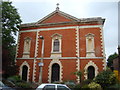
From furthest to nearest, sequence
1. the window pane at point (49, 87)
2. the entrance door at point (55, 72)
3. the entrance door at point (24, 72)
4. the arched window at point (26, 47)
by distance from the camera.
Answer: the arched window at point (26, 47)
the entrance door at point (24, 72)
the entrance door at point (55, 72)
the window pane at point (49, 87)

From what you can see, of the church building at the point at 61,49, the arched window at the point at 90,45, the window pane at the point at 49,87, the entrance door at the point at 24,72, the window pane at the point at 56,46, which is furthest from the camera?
the entrance door at the point at 24,72

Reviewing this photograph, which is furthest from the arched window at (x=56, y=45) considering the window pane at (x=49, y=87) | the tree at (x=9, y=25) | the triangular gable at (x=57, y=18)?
the window pane at (x=49, y=87)

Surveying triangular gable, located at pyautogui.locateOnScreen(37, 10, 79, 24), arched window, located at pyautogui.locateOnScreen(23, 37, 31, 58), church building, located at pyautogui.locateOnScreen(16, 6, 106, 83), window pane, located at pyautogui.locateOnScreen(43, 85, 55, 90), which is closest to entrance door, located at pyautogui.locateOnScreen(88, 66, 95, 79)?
church building, located at pyautogui.locateOnScreen(16, 6, 106, 83)

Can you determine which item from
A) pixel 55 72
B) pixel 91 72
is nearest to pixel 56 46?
pixel 55 72

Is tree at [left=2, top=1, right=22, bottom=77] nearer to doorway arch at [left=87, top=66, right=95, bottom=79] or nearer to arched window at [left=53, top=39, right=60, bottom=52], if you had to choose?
arched window at [left=53, top=39, right=60, bottom=52]

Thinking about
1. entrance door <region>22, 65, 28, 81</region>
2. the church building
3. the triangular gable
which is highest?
the triangular gable

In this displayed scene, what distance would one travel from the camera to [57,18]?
20.4 metres

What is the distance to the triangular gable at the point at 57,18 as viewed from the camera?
1980cm

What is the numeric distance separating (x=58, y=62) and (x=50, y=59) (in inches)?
52.8

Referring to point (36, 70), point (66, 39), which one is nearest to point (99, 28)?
point (66, 39)

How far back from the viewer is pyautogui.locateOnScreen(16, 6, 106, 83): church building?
56.7 feet

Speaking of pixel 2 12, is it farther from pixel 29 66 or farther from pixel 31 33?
pixel 29 66

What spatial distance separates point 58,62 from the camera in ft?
59.6

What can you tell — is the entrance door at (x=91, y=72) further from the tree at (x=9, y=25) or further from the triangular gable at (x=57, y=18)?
the tree at (x=9, y=25)
